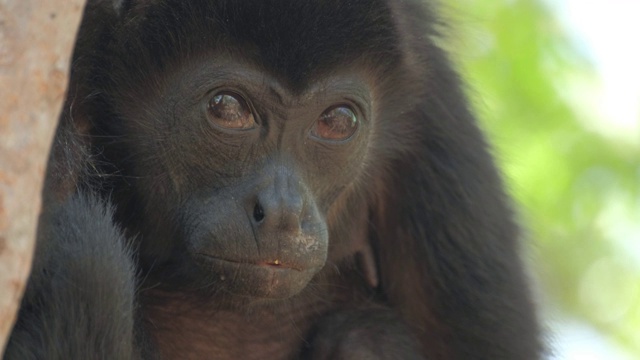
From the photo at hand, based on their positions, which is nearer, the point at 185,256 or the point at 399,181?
the point at 185,256

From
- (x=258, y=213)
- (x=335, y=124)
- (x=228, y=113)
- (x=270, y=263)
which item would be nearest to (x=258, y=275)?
(x=270, y=263)

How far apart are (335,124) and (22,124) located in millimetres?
2799

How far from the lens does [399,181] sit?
642 cm

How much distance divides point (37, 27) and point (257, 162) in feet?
7.44

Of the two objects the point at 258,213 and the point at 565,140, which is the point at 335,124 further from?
the point at 565,140

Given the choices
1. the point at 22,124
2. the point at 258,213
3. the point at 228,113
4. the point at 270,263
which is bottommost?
the point at 22,124

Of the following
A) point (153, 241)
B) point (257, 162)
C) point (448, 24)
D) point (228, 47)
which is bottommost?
point (153, 241)

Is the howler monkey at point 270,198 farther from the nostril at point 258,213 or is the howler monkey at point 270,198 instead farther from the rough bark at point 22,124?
the rough bark at point 22,124

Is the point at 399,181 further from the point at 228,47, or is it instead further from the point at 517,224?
the point at 228,47

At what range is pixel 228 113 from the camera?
210 inches

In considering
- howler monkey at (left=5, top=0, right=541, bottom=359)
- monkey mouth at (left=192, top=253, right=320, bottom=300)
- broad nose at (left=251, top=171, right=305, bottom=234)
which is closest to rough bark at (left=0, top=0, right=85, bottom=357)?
howler monkey at (left=5, top=0, right=541, bottom=359)

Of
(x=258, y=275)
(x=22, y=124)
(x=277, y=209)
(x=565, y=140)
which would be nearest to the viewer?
(x=22, y=124)

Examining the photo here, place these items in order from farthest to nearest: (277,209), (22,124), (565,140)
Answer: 1. (565,140)
2. (277,209)
3. (22,124)

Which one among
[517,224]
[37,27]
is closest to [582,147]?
[517,224]
